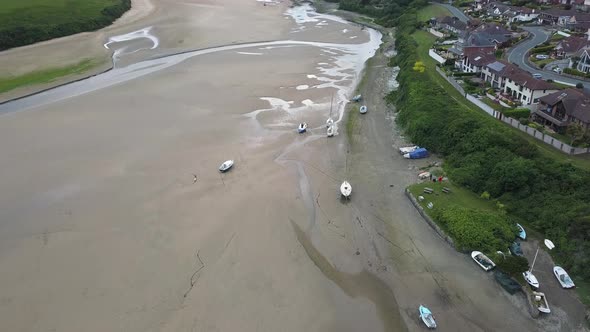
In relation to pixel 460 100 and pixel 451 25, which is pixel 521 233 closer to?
pixel 460 100

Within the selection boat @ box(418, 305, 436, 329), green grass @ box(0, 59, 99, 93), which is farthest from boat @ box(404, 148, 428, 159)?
green grass @ box(0, 59, 99, 93)

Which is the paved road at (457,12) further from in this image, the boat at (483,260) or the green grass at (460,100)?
the boat at (483,260)

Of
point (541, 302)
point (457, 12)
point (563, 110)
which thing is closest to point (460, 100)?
point (563, 110)

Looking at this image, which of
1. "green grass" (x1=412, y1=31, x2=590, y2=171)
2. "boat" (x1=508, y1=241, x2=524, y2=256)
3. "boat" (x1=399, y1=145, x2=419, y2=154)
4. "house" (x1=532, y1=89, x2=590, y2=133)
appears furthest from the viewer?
"boat" (x1=399, y1=145, x2=419, y2=154)

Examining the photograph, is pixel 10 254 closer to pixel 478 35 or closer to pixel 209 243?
pixel 209 243

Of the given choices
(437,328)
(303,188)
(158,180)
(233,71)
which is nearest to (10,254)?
(158,180)

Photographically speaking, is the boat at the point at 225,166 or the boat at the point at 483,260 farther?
the boat at the point at 225,166

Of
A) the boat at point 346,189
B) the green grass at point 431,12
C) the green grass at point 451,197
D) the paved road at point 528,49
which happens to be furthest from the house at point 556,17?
the boat at point 346,189

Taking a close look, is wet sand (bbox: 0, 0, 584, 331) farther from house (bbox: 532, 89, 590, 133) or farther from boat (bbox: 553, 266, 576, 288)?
house (bbox: 532, 89, 590, 133)
